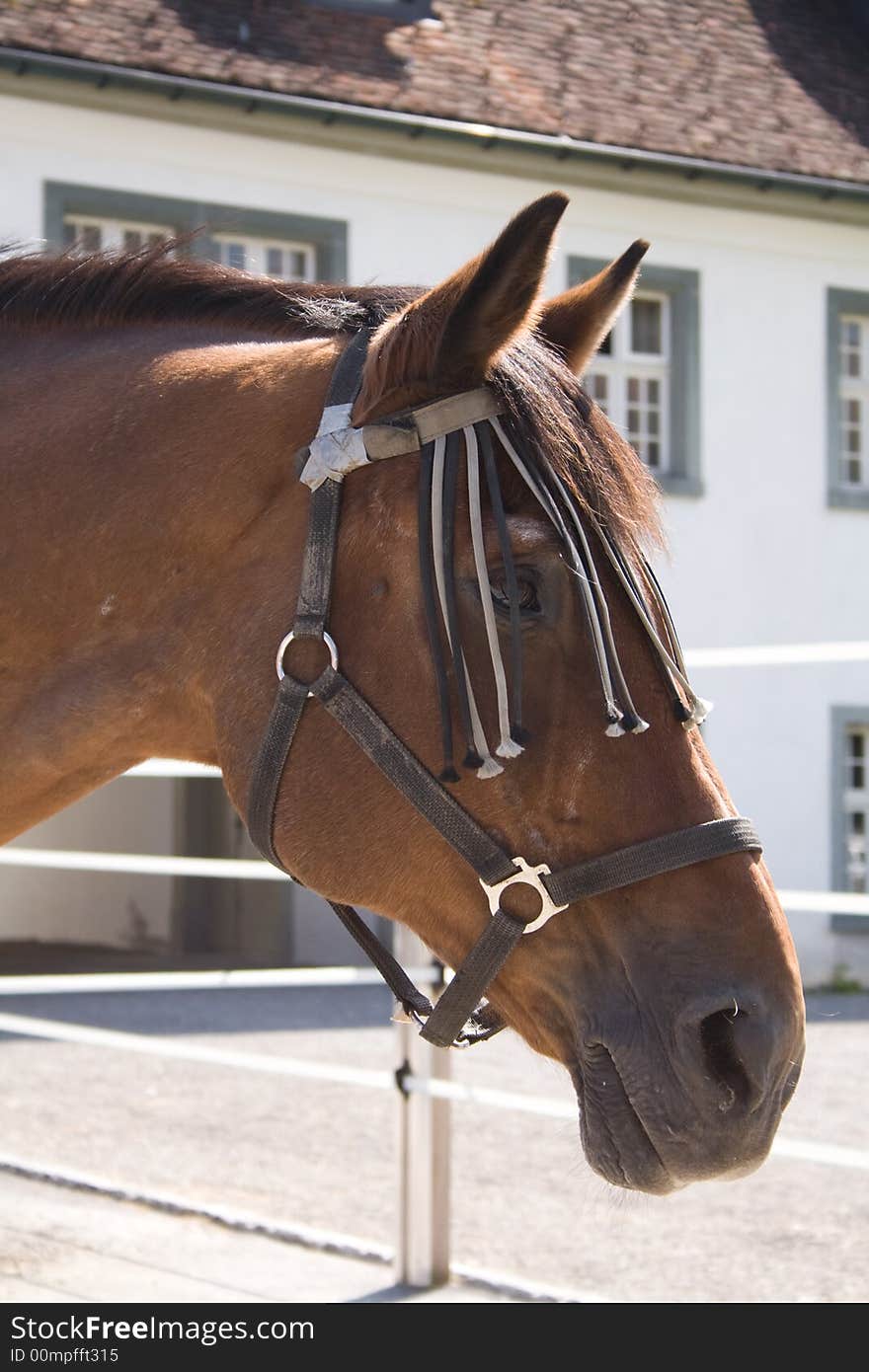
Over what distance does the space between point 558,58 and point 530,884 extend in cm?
1423

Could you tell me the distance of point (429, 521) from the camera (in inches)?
79.2

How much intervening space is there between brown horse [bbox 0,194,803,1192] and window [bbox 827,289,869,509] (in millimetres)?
13650

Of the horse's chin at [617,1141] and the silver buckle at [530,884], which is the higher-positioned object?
the silver buckle at [530,884]

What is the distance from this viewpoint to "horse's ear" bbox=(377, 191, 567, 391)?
6.07ft

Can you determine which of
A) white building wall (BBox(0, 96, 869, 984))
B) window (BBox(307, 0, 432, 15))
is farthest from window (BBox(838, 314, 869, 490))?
window (BBox(307, 0, 432, 15))

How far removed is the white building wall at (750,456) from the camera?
1357 cm

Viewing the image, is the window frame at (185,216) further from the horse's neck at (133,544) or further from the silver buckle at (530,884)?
the silver buckle at (530,884)

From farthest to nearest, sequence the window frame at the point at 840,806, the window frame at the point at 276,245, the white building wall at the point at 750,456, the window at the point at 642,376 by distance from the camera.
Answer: the window at the point at 642,376, the window frame at the point at 840,806, the white building wall at the point at 750,456, the window frame at the point at 276,245

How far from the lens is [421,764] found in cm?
199

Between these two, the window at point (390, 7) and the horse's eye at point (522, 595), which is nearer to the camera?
the horse's eye at point (522, 595)

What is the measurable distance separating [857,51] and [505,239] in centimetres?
1679

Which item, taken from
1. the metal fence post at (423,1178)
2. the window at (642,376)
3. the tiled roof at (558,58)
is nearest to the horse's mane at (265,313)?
the metal fence post at (423,1178)

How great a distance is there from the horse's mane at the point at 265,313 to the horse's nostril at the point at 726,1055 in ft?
1.94

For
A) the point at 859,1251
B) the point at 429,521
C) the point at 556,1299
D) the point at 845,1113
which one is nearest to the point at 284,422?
the point at 429,521
